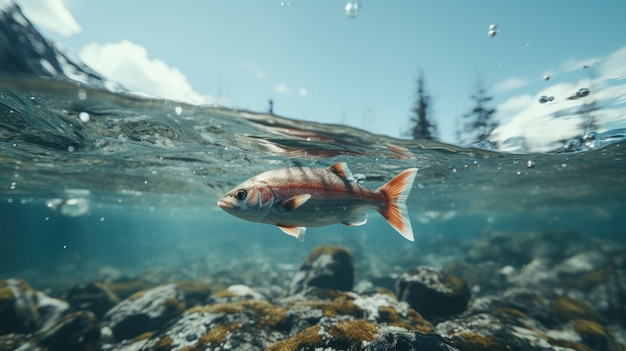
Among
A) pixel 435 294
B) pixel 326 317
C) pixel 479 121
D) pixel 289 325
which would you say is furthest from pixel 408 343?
pixel 479 121

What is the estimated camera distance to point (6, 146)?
13734 millimetres

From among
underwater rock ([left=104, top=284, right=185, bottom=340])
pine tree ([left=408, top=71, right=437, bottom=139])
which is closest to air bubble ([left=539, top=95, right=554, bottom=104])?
pine tree ([left=408, top=71, right=437, bottom=139])

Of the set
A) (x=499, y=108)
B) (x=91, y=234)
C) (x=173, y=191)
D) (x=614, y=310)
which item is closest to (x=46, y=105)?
(x=499, y=108)

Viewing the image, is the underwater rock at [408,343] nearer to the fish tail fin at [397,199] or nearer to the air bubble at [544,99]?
the fish tail fin at [397,199]

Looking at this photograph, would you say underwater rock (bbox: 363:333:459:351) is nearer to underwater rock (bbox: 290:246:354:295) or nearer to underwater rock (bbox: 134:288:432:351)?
underwater rock (bbox: 134:288:432:351)

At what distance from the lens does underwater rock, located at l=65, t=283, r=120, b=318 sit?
39.6 ft

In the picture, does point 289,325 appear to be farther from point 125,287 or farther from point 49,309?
point 125,287

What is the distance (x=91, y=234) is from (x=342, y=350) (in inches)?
7866

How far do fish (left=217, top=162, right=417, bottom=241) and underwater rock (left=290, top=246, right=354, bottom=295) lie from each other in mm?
7657

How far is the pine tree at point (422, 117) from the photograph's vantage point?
896 cm

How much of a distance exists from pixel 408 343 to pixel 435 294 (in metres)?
5.13

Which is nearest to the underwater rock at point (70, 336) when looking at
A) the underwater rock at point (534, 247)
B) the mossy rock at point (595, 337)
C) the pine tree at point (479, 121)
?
the pine tree at point (479, 121)

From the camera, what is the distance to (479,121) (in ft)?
32.9

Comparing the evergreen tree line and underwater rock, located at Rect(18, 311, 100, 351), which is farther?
the evergreen tree line
